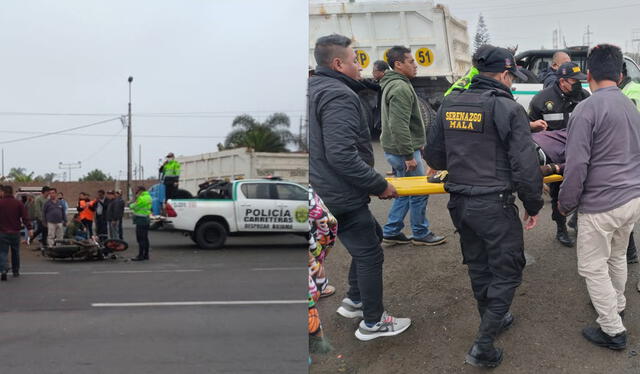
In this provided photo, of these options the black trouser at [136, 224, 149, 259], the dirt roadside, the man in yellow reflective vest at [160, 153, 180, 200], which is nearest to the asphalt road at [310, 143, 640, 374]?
the dirt roadside

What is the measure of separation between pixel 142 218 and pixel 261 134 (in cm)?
49

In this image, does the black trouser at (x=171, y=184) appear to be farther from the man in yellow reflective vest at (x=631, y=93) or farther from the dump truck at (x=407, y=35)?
the man in yellow reflective vest at (x=631, y=93)

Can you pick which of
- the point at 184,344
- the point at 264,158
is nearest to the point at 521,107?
the point at 264,158

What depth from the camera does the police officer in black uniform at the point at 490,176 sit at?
1429mm

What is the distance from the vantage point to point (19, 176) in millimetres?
1822

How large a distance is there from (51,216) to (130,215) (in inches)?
12.5

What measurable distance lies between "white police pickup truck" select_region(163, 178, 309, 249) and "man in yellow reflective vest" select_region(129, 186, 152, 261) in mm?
68

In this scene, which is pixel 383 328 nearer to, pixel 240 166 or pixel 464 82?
pixel 240 166

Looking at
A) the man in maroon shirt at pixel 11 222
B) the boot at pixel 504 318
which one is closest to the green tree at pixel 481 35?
the boot at pixel 504 318

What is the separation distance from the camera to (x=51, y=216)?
5.93ft

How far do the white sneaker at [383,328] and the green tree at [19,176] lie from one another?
1.11m

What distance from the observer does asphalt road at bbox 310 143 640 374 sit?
1506mm

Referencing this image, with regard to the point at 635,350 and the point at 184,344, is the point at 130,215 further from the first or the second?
the point at 635,350

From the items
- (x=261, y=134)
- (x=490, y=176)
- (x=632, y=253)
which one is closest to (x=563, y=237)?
(x=632, y=253)
